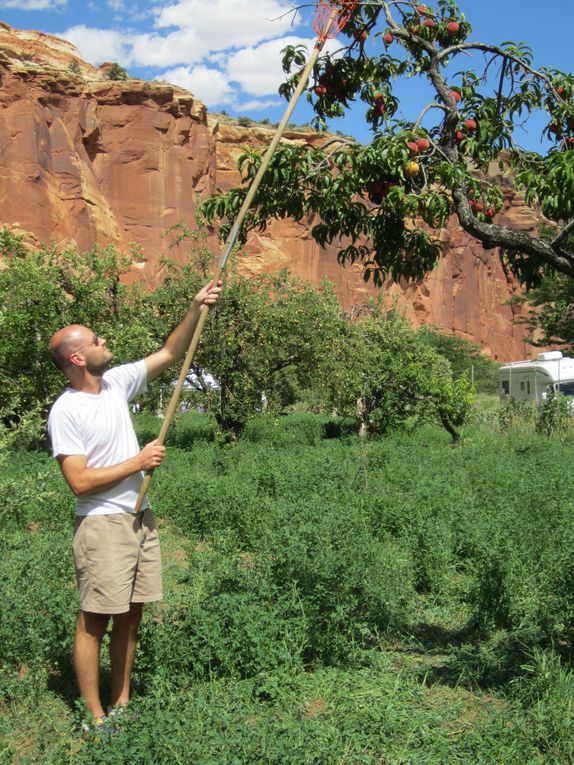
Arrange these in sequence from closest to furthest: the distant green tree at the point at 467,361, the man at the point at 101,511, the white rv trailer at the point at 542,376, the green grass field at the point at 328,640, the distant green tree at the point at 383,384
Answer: the green grass field at the point at 328,640
the man at the point at 101,511
the distant green tree at the point at 383,384
the white rv trailer at the point at 542,376
the distant green tree at the point at 467,361

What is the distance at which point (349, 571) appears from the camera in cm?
415

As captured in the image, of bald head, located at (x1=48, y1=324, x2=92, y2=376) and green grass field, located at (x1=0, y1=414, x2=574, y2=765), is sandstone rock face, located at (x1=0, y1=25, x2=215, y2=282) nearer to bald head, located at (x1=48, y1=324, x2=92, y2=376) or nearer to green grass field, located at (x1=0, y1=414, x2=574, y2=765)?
green grass field, located at (x1=0, y1=414, x2=574, y2=765)

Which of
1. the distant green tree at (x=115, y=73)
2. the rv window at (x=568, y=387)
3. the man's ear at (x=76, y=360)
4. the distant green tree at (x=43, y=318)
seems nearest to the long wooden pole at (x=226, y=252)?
the man's ear at (x=76, y=360)

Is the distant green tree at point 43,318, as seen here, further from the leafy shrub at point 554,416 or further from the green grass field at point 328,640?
the leafy shrub at point 554,416

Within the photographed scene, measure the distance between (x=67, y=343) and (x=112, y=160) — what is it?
4095 centimetres

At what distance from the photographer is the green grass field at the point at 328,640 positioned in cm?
285

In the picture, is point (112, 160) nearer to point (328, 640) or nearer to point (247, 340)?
point (247, 340)

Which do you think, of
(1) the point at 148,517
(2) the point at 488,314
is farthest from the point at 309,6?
(2) the point at 488,314

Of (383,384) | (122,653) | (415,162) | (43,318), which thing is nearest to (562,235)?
(415,162)

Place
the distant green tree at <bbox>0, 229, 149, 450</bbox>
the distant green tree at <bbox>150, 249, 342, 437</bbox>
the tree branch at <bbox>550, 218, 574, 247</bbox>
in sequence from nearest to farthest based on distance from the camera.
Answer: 1. the tree branch at <bbox>550, 218, 574, 247</bbox>
2. the distant green tree at <bbox>0, 229, 149, 450</bbox>
3. the distant green tree at <bbox>150, 249, 342, 437</bbox>

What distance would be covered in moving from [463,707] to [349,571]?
975 millimetres

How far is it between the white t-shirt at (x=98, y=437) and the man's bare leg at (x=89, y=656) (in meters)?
0.46

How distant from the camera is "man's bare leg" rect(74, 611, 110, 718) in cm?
319

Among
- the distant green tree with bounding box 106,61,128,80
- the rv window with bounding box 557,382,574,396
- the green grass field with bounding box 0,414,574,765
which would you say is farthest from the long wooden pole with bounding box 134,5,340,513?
the distant green tree with bounding box 106,61,128,80
